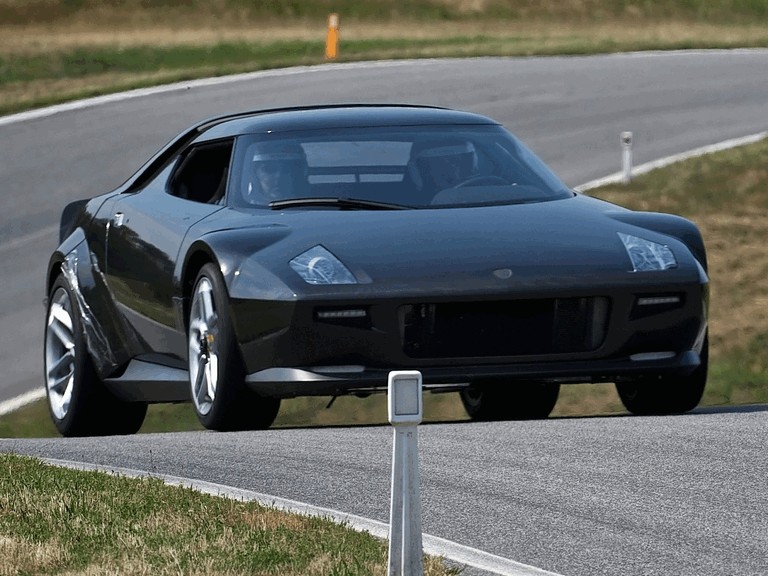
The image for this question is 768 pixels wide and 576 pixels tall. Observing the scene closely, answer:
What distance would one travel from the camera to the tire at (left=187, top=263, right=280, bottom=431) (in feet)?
27.3

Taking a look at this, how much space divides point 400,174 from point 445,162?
0.79 feet

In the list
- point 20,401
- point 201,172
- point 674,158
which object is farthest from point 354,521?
point 674,158

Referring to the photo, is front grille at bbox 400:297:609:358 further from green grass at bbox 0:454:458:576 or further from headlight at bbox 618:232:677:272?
green grass at bbox 0:454:458:576

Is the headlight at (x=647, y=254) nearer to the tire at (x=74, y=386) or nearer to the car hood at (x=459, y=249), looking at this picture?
the car hood at (x=459, y=249)

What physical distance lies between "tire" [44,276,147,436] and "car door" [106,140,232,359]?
1.57ft

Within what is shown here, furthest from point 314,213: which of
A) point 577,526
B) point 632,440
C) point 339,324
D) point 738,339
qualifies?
point 738,339

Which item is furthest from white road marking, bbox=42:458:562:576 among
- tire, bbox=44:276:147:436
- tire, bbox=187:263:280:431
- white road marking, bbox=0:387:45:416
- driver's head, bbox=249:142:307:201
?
white road marking, bbox=0:387:45:416

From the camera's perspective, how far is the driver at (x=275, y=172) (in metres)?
9.05

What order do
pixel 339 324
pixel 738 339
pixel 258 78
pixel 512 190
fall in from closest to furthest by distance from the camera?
pixel 339 324 → pixel 512 190 → pixel 738 339 → pixel 258 78

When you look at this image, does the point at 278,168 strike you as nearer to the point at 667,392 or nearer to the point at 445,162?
the point at 445,162

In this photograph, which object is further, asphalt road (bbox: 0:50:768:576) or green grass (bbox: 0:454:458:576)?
asphalt road (bbox: 0:50:768:576)

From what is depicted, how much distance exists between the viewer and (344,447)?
825cm

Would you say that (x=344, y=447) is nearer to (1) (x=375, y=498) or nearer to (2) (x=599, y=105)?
(1) (x=375, y=498)

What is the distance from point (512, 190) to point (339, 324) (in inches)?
60.8
